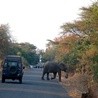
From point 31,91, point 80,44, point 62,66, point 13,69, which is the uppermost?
point 80,44

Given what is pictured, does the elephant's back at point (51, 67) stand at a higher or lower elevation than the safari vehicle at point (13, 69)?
higher

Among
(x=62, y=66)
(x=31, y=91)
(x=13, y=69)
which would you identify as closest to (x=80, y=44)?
(x=13, y=69)

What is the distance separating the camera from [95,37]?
2945cm

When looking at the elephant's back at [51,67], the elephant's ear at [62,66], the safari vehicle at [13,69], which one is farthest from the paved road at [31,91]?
the elephant's back at [51,67]

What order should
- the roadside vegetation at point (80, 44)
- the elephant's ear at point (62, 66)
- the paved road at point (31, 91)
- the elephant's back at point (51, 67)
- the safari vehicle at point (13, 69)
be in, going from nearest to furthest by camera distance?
1. the roadside vegetation at point (80, 44)
2. the paved road at point (31, 91)
3. the safari vehicle at point (13, 69)
4. the elephant's ear at point (62, 66)
5. the elephant's back at point (51, 67)

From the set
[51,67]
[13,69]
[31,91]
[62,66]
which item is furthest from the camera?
[51,67]

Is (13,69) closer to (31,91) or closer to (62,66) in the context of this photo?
(31,91)

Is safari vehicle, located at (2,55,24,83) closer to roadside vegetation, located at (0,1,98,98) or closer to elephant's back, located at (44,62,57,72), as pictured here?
roadside vegetation, located at (0,1,98,98)

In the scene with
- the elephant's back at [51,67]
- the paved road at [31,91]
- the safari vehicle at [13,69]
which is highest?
the elephant's back at [51,67]

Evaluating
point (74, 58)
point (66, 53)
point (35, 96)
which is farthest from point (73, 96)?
point (66, 53)

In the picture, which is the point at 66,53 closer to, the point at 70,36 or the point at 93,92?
the point at 70,36

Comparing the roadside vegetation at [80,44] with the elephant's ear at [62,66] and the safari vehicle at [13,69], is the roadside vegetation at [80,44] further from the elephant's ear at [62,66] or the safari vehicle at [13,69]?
the safari vehicle at [13,69]

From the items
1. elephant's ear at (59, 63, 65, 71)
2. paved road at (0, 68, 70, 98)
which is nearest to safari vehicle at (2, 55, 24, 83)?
paved road at (0, 68, 70, 98)

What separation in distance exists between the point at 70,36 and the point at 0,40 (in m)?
17.0
